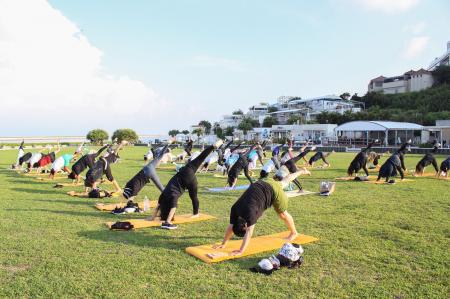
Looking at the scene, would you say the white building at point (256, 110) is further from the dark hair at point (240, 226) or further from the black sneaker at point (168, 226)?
the dark hair at point (240, 226)

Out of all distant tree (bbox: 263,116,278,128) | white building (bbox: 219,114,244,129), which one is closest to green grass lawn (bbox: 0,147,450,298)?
distant tree (bbox: 263,116,278,128)

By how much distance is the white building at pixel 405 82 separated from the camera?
81625mm

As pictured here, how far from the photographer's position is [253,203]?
232 inches

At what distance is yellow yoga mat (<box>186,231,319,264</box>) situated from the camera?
18.9 ft

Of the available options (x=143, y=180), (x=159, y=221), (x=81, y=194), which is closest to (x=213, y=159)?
(x=81, y=194)

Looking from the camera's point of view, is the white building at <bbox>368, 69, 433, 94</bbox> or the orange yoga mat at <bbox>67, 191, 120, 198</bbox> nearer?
the orange yoga mat at <bbox>67, 191, 120, 198</bbox>

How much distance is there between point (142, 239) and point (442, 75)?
3456 inches

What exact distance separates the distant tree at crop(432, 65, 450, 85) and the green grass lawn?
80.1 metres

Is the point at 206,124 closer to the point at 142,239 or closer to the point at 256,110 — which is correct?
the point at 256,110

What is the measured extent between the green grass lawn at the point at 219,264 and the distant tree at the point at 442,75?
8009 centimetres

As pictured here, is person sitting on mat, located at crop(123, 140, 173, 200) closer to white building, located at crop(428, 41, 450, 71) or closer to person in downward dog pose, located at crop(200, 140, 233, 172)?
person in downward dog pose, located at crop(200, 140, 233, 172)

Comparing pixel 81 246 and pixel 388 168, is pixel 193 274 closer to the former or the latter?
pixel 81 246

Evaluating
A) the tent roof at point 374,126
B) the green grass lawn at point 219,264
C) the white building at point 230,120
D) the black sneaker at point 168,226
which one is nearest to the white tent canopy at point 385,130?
the tent roof at point 374,126

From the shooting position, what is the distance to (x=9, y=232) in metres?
7.31
